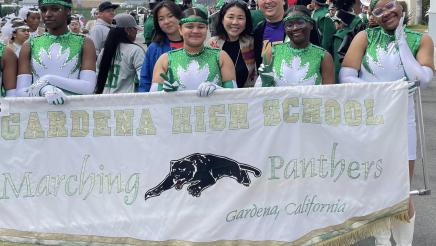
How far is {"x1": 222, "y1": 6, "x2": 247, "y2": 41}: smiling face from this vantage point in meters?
5.89

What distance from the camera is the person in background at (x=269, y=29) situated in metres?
6.08

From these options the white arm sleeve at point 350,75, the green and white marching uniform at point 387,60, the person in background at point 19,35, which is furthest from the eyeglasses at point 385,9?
the person in background at point 19,35

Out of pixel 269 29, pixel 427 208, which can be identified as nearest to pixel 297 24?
pixel 269 29

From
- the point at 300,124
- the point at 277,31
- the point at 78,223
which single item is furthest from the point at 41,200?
the point at 277,31

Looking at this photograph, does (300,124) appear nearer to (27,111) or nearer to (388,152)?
(388,152)

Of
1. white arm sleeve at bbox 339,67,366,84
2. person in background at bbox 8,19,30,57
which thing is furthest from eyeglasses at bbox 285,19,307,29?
person in background at bbox 8,19,30,57

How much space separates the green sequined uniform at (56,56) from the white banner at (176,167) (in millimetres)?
509

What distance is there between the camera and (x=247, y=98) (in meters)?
4.81

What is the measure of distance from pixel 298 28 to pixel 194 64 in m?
0.71

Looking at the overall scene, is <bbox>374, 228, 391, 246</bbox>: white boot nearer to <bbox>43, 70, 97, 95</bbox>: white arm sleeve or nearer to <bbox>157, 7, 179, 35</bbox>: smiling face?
<bbox>43, 70, 97, 95</bbox>: white arm sleeve

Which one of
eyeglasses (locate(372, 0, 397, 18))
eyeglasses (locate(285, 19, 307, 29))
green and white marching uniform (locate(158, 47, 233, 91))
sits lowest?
green and white marching uniform (locate(158, 47, 233, 91))

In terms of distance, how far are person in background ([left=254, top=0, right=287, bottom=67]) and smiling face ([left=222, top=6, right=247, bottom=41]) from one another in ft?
0.67

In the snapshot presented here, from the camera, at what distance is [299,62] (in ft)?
16.7

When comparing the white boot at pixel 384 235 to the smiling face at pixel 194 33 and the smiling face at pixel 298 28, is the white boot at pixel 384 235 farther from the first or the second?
the smiling face at pixel 194 33
